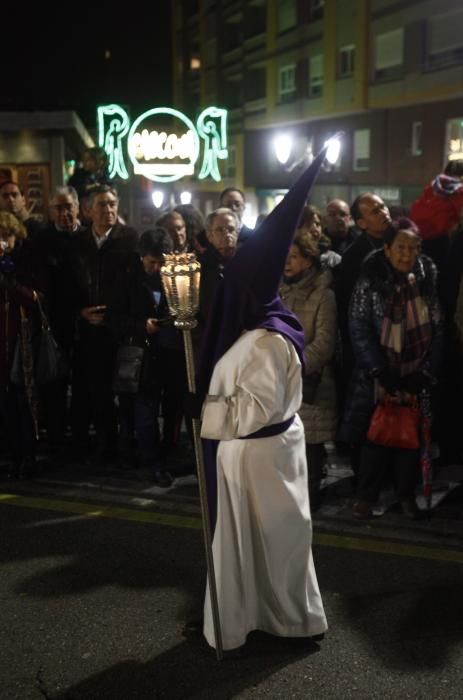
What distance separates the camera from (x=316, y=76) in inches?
1093

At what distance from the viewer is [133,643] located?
3.84m

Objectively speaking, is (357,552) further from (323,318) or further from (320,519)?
(323,318)

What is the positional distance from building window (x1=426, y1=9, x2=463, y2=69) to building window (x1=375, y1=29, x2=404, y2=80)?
3.78 ft

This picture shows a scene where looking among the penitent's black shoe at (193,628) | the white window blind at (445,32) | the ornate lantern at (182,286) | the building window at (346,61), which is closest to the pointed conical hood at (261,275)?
the ornate lantern at (182,286)

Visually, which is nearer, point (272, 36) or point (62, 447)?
point (62, 447)

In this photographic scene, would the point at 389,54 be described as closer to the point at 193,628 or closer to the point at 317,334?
the point at 317,334

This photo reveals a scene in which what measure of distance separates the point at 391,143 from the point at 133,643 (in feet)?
70.2

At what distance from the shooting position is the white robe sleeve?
10.9 feet

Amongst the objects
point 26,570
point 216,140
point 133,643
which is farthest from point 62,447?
point 216,140

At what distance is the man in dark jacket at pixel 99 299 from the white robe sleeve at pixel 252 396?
2.93m

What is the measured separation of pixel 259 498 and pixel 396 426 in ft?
6.18

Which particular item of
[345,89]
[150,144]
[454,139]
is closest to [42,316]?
[150,144]

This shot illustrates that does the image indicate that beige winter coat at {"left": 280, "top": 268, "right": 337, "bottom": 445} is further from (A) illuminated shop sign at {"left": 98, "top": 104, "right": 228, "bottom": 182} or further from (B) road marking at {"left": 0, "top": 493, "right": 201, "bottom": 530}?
(A) illuminated shop sign at {"left": 98, "top": 104, "right": 228, "bottom": 182}

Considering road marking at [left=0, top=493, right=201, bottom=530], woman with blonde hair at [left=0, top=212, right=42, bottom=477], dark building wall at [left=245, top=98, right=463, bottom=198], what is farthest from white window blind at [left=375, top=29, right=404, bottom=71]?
road marking at [left=0, top=493, right=201, bottom=530]
